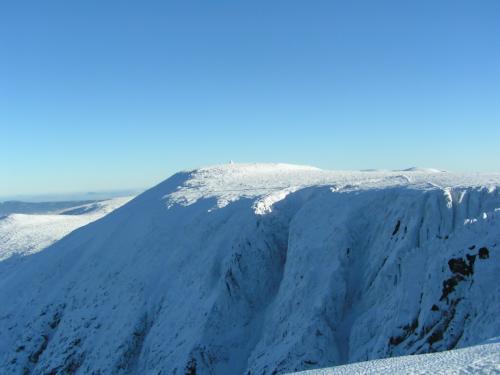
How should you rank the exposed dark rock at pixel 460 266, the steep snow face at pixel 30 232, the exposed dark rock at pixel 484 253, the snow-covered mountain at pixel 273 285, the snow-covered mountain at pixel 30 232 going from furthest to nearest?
the steep snow face at pixel 30 232, the snow-covered mountain at pixel 30 232, the snow-covered mountain at pixel 273 285, the exposed dark rock at pixel 460 266, the exposed dark rock at pixel 484 253

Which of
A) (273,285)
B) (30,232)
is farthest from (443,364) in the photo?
(30,232)

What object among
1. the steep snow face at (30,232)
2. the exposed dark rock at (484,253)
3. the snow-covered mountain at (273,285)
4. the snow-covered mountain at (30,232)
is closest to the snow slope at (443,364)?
the snow-covered mountain at (273,285)

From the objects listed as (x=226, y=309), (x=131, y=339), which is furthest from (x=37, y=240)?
(x=226, y=309)

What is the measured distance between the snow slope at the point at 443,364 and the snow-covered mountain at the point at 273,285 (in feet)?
19.9

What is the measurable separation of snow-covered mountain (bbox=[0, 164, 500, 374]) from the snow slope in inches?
238

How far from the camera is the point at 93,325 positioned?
31141 mm

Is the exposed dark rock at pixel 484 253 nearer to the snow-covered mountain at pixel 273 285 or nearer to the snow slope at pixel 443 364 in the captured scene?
the snow-covered mountain at pixel 273 285

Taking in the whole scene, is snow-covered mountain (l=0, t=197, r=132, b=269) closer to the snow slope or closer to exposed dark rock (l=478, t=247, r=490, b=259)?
exposed dark rock (l=478, t=247, r=490, b=259)

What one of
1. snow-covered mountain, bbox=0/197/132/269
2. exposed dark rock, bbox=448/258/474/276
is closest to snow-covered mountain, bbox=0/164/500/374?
exposed dark rock, bbox=448/258/474/276

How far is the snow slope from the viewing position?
7852mm

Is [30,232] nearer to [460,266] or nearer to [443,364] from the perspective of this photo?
[460,266]

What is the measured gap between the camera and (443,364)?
330 inches

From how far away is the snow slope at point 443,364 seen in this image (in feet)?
25.8

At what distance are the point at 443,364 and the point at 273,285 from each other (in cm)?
1894
